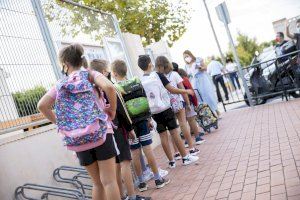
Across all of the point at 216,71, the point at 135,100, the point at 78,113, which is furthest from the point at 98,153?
the point at 216,71

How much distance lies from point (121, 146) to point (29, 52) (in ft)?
6.65

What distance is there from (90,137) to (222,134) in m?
5.93

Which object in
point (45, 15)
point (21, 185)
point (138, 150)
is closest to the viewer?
point (21, 185)

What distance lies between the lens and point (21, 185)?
4914 millimetres

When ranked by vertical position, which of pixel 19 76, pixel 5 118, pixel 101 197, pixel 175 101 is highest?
pixel 19 76

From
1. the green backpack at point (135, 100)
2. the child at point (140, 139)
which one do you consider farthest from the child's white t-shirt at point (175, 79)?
the green backpack at point (135, 100)

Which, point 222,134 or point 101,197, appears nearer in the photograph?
point 101,197

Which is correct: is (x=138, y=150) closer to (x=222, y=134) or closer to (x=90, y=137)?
(x=90, y=137)

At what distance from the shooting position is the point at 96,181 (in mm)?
4062

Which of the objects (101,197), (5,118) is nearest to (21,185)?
(5,118)

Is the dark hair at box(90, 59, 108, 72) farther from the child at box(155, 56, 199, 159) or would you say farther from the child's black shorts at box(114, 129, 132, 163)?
the child at box(155, 56, 199, 159)

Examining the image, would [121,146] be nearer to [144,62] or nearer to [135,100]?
[135,100]

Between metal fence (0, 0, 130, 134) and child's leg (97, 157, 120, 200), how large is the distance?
183 centimetres

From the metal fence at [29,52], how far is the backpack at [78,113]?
5.24 feet
